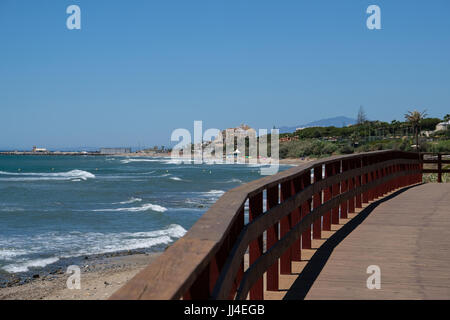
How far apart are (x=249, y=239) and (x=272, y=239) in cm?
96

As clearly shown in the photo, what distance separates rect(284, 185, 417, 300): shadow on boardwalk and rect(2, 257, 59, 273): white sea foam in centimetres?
1156

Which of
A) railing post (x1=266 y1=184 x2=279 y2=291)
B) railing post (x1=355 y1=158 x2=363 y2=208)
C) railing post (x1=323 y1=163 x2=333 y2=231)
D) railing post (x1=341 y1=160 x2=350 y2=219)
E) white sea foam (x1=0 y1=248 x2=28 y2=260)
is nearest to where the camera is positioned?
railing post (x1=266 y1=184 x2=279 y2=291)

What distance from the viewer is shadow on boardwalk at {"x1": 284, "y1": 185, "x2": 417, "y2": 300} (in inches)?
192

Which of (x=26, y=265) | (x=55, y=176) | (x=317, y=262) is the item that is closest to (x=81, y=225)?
(x=26, y=265)

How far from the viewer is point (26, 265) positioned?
17.9 metres

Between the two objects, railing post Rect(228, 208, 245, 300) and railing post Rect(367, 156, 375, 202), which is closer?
railing post Rect(228, 208, 245, 300)

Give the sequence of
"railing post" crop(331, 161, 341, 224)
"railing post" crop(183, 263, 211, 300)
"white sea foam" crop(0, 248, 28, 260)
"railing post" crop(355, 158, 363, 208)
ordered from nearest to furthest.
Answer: "railing post" crop(183, 263, 211, 300)
"railing post" crop(331, 161, 341, 224)
"railing post" crop(355, 158, 363, 208)
"white sea foam" crop(0, 248, 28, 260)

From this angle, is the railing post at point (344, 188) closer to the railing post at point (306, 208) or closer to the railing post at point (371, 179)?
the railing post at point (371, 179)

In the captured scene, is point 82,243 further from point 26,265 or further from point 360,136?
point 360,136

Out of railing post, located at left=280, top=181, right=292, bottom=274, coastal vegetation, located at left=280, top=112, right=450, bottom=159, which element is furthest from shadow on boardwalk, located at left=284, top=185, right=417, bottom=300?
coastal vegetation, located at left=280, top=112, right=450, bottom=159

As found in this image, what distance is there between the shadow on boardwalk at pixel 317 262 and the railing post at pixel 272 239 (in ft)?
0.50

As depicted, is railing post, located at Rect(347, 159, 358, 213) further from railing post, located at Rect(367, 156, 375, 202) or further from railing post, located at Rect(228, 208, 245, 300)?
railing post, located at Rect(228, 208, 245, 300)

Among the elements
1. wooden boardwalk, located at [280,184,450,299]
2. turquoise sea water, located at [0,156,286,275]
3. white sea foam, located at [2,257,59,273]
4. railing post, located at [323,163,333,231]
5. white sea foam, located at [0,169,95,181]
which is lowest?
white sea foam, located at [0,169,95,181]
